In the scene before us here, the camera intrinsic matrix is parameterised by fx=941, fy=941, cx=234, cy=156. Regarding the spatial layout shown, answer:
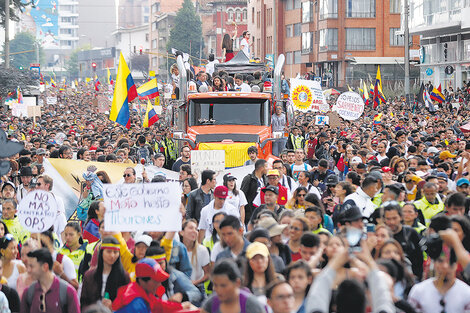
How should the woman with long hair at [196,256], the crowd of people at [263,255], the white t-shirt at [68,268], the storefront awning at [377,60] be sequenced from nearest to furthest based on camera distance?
the crowd of people at [263,255] → the white t-shirt at [68,268] → the woman with long hair at [196,256] → the storefront awning at [377,60]

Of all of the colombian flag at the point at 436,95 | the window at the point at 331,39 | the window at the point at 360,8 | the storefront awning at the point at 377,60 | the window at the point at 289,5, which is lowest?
the colombian flag at the point at 436,95

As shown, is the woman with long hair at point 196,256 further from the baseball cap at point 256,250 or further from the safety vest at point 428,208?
the safety vest at point 428,208

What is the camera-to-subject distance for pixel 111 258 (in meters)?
7.85

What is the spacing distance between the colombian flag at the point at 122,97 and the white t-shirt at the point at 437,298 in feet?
46.1

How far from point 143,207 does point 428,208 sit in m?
3.62

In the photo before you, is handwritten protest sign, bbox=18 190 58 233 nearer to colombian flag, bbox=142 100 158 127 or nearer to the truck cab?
the truck cab

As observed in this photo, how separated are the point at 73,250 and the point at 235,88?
1207 cm

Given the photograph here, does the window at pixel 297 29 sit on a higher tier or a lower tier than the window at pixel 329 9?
lower

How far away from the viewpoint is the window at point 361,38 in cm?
7638

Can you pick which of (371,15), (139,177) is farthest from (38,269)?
(371,15)

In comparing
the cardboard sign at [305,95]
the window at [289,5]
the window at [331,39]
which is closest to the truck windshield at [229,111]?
the cardboard sign at [305,95]

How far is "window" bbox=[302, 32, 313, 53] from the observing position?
81.8 m

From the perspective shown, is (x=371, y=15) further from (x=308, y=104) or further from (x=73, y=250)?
(x=73, y=250)

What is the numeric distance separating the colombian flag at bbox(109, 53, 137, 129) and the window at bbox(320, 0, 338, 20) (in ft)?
186
